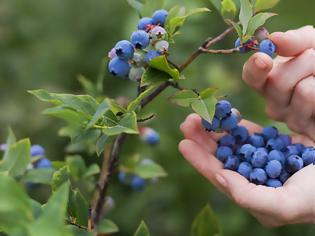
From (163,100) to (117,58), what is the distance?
1168 mm

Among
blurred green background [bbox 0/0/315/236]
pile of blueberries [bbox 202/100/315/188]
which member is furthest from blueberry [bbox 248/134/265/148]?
blurred green background [bbox 0/0/315/236]

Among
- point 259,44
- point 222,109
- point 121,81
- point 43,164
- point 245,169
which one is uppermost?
point 259,44

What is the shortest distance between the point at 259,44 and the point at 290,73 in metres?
0.12

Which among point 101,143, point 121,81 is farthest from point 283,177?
point 121,81

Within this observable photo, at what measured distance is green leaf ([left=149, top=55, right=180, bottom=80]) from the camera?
98 centimetres

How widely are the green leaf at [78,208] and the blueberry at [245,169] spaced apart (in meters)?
0.29

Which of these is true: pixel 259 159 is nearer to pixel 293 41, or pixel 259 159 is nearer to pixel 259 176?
pixel 259 176

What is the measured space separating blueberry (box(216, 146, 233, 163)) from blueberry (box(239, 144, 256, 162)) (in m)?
0.04

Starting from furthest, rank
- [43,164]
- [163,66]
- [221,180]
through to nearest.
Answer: [43,164] < [221,180] < [163,66]

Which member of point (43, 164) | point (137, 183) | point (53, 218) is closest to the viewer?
point (53, 218)

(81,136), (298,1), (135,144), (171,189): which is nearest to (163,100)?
(135,144)

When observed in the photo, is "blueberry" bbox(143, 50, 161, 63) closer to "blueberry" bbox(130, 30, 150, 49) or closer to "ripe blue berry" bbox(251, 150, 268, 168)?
"blueberry" bbox(130, 30, 150, 49)

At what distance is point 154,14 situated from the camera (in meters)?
1.11

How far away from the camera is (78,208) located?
105 centimetres
